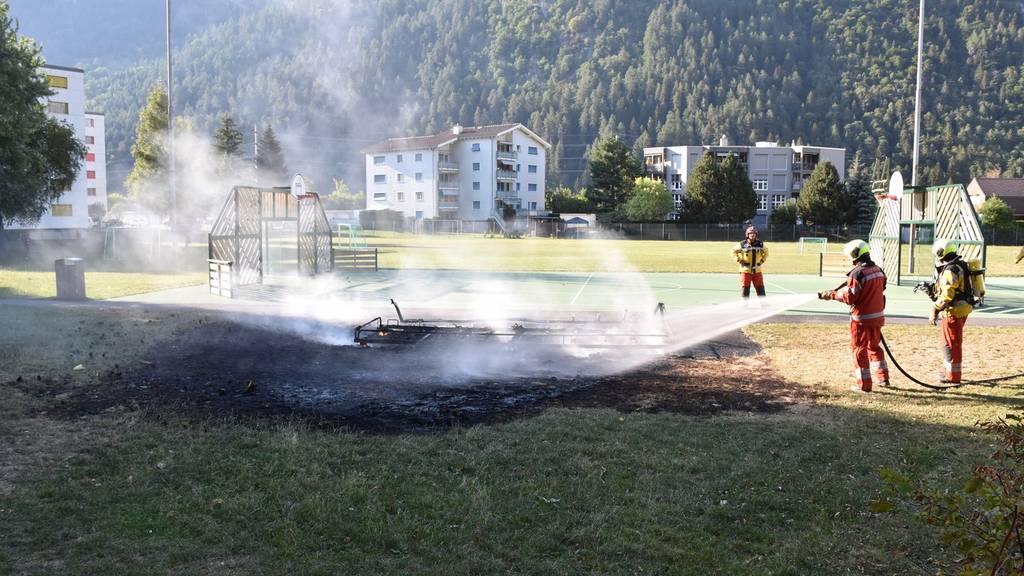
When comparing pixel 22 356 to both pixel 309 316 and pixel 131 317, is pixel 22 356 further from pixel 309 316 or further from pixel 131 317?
pixel 309 316

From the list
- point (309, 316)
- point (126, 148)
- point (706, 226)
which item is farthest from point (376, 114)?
point (309, 316)

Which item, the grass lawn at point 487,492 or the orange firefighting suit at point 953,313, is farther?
the orange firefighting suit at point 953,313

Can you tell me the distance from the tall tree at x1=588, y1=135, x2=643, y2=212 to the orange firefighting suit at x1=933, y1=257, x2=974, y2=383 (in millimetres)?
73422

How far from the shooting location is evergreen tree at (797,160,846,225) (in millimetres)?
75250

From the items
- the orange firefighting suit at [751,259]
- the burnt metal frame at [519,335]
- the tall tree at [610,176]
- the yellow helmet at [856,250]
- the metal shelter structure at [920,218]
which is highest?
the tall tree at [610,176]

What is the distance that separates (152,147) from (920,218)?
4458cm

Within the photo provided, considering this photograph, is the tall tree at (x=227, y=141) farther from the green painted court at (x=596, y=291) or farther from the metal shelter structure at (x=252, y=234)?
the green painted court at (x=596, y=291)

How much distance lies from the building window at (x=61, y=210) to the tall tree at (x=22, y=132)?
1666 cm

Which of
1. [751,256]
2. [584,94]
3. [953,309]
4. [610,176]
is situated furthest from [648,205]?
[584,94]

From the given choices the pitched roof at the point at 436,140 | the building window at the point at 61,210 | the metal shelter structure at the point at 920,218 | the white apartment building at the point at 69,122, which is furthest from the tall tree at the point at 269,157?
the metal shelter structure at the point at 920,218

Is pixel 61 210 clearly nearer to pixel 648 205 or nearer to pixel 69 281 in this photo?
pixel 69 281

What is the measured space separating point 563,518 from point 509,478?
3.06 feet

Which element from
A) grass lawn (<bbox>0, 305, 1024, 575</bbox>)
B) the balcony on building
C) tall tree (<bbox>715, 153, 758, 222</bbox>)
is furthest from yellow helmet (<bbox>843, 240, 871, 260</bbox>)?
the balcony on building

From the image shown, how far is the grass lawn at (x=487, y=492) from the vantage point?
4.86m
